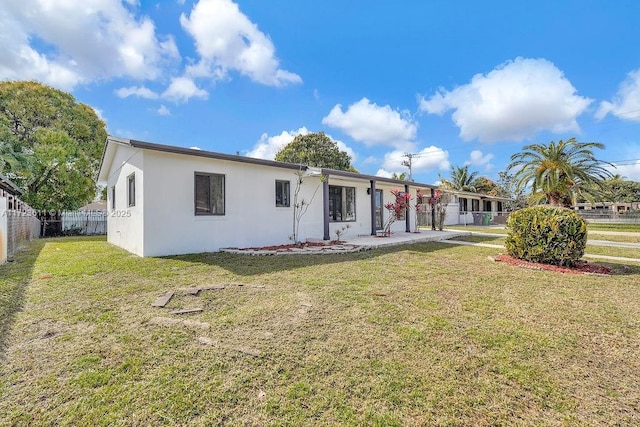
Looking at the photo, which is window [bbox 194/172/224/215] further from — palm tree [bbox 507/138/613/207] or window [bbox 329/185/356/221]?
palm tree [bbox 507/138/613/207]

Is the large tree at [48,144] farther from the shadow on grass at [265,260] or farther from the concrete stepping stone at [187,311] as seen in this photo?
the concrete stepping stone at [187,311]

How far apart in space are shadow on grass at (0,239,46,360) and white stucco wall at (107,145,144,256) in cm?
234

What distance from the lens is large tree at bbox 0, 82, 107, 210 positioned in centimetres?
1738

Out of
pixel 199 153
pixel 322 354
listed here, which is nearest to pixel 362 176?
pixel 199 153

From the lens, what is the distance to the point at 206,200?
9.67 m

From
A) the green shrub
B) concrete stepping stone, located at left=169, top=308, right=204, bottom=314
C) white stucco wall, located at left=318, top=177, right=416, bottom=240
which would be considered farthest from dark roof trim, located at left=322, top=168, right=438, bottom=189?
concrete stepping stone, located at left=169, top=308, right=204, bottom=314

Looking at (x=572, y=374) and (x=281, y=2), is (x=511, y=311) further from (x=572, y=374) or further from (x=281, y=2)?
(x=281, y=2)

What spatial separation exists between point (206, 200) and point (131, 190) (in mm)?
2840

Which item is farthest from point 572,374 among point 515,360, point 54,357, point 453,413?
point 54,357

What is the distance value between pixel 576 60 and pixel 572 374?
2081 centimetres

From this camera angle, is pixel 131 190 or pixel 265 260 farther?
pixel 131 190

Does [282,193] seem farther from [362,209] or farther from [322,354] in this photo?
[322,354]

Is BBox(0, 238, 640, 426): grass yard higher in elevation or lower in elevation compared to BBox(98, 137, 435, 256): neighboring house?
lower

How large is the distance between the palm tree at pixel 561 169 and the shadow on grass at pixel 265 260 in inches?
587
